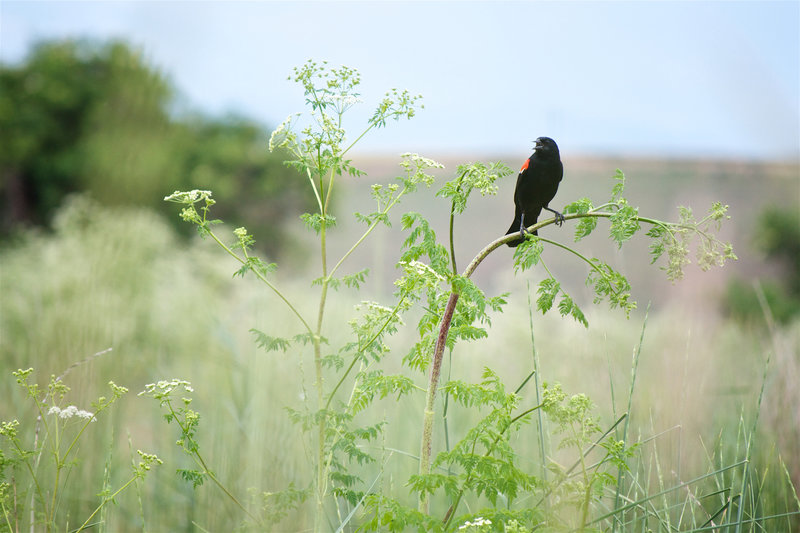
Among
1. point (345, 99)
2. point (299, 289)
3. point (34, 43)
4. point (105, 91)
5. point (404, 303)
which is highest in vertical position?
point (34, 43)

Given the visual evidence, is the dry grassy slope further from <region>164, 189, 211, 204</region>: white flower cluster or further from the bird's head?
<region>164, 189, 211, 204</region>: white flower cluster

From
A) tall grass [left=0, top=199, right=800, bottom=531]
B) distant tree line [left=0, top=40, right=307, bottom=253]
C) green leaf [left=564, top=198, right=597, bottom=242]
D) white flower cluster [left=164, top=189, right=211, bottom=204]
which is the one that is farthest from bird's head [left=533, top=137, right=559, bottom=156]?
distant tree line [left=0, top=40, right=307, bottom=253]

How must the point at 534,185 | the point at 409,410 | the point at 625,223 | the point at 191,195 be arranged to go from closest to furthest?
1. the point at 625,223
2. the point at 191,195
3. the point at 534,185
4. the point at 409,410

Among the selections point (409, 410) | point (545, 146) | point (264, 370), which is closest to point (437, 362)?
point (545, 146)

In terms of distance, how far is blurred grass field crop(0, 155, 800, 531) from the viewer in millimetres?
2994

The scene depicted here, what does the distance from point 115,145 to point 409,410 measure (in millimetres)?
14846

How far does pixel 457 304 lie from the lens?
1.75 metres

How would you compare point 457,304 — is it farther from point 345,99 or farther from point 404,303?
point 345,99

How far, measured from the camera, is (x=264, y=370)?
10.7 feet

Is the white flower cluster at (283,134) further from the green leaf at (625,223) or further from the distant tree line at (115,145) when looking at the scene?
the distant tree line at (115,145)

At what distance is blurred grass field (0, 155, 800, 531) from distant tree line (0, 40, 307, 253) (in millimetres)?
5342

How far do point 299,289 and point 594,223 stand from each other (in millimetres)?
6912

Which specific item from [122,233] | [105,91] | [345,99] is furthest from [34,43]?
[345,99]

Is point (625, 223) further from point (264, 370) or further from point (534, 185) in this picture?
point (264, 370)
